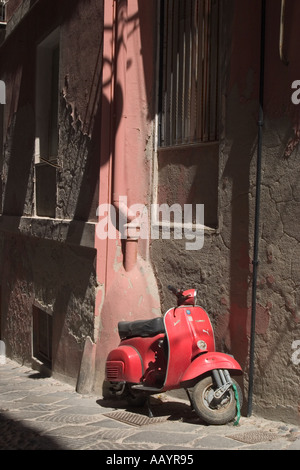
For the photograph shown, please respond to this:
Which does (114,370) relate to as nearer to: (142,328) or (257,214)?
(142,328)

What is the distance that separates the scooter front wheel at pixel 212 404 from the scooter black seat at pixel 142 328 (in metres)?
0.73

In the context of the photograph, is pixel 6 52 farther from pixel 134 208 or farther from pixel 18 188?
pixel 134 208

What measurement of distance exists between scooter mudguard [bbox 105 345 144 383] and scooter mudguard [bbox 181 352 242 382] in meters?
0.70

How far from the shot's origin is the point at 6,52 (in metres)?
12.0

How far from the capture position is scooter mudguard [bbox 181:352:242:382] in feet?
A: 18.3

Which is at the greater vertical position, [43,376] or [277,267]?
[277,267]

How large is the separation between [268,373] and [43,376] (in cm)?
419

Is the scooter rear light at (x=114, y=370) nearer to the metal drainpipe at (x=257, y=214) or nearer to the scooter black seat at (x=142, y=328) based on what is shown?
the scooter black seat at (x=142, y=328)

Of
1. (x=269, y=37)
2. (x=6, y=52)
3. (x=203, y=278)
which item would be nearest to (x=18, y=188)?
(x=6, y=52)

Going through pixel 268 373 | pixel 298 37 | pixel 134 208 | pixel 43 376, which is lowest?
pixel 43 376

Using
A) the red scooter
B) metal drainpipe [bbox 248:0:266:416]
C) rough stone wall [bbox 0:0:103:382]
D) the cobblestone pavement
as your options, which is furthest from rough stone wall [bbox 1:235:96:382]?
metal drainpipe [bbox 248:0:266:416]

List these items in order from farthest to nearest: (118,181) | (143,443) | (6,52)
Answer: (6,52) < (118,181) < (143,443)

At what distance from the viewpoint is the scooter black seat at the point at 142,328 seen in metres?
6.18

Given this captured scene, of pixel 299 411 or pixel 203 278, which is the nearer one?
pixel 299 411
